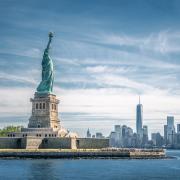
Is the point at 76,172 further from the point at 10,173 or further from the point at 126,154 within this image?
the point at 126,154

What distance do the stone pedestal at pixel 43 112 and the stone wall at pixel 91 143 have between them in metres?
8.84

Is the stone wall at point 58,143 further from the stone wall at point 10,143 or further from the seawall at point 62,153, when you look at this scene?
the stone wall at point 10,143

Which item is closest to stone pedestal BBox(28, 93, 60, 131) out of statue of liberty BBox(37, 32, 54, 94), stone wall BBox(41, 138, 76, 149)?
statue of liberty BBox(37, 32, 54, 94)

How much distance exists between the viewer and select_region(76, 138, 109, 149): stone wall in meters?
130

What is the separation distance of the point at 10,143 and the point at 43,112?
1469 cm

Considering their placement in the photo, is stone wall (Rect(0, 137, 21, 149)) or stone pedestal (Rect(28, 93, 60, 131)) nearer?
stone wall (Rect(0, 137, 21, 149))

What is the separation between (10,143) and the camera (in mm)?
125188

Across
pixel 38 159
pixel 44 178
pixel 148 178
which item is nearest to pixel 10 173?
pixel 44 178

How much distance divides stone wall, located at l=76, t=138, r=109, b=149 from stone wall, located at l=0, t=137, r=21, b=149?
1648cm

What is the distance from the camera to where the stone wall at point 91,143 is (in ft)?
427

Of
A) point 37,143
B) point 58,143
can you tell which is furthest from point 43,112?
point 58,143

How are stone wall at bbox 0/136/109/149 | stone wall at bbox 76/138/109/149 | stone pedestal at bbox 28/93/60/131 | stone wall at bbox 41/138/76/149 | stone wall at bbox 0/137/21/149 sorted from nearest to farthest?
stone wall at bbox 0/136/109/149
stone wall at bbox 41/138/76/149
stone wall at bbox 0/137/21/149
stone wall at bbox 76/138/109/149
stone pedestal at bbox 28/93/60/131

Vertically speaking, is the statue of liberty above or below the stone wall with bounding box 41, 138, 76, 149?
above

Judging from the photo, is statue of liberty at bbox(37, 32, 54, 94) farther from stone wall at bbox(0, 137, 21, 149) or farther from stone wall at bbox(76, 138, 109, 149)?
stone wall at bbox(0, 137, 21, 149)
